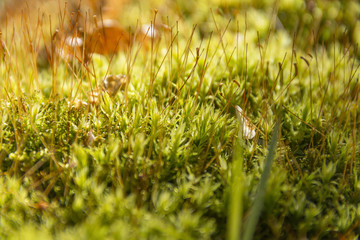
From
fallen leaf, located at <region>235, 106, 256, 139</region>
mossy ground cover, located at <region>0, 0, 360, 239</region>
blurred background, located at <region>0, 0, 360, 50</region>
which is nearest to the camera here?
mossy ground cover, located at <region>0, 0, 360, 239</region>

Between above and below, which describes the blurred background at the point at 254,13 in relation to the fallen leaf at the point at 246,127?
above

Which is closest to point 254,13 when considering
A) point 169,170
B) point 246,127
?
point 246,127

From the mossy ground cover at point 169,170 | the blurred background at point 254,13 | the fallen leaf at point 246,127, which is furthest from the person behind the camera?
the blurred background at point 254,13

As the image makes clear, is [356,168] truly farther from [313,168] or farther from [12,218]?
[12,218]

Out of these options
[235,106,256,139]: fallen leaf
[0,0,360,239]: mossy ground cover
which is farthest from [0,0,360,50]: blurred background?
[235,106,256,139]: fallen leaf

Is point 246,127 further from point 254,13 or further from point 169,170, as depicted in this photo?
point 254,13

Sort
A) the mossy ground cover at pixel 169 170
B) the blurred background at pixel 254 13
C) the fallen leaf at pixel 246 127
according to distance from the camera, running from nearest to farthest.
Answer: the mossy ground cover at pixel 169 170
the fallen leaf at pixel 246 127
the blurred background at pixel 254 13

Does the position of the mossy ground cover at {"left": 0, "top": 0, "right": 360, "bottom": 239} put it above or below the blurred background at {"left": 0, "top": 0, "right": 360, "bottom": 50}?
below

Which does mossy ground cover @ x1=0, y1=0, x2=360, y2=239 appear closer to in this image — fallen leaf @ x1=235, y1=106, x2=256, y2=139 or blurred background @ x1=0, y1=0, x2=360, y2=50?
fallen leaf @ x1=235, y1=106, x2=256, y2=139

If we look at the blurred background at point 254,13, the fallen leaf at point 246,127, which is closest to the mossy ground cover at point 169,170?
the fallen leaf at point 246,127

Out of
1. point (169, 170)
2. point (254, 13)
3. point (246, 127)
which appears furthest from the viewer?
point (254, 13)

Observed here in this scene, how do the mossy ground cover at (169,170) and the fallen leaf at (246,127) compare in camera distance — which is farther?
the fallen leaf at (246,127)

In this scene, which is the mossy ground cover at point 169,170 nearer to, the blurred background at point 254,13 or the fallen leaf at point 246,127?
the fallen leaf at point 246,127
